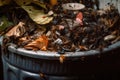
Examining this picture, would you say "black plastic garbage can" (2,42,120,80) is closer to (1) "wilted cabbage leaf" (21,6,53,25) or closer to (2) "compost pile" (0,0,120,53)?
(2) "compost pile" (0,0,120,53)

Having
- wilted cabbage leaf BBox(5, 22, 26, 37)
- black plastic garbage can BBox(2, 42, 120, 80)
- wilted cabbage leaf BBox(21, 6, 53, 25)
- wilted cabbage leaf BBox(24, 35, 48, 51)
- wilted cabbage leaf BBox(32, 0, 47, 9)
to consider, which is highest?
wilted cabbage leaf BBox(32, 0, 47, 9)

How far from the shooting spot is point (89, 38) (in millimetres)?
1828

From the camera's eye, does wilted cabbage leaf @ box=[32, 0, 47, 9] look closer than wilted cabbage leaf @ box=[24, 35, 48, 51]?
No

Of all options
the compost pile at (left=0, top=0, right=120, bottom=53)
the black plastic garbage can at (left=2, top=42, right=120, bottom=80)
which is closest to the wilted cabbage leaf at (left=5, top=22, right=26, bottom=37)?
the compost pile at (left=0, top=0, right=120, bottom=53)

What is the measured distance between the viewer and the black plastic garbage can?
169cm

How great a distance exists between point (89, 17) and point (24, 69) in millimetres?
596

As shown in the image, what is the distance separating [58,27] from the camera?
1.90 m

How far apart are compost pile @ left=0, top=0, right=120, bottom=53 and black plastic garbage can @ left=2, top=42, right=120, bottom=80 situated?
0.16 feet

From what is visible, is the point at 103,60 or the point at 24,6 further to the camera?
the point at 24,6

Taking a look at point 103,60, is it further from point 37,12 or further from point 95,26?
point 37,12

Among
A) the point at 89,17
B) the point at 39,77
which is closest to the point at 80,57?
the point at 39,77

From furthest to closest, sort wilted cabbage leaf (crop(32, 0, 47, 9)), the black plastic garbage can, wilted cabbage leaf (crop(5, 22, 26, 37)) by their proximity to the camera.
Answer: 1. wilted cabbage leaf (crop(32, 0, 47, 9))
2. wilted cabbage leaf (crop(5, 22, 26, 37))
3. the black plastic garbage can

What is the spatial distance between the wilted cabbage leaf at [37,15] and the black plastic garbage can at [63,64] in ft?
0.84

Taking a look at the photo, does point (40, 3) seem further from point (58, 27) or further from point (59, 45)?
point (59, 45)
